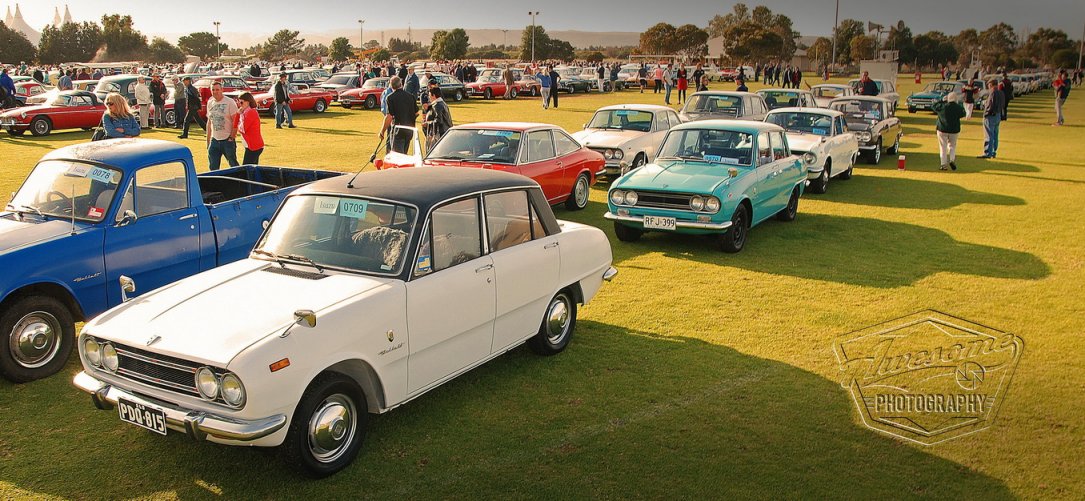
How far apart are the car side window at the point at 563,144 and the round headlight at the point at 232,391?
8.84 metres

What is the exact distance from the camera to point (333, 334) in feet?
15.2

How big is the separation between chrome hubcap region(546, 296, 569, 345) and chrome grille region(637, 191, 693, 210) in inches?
149

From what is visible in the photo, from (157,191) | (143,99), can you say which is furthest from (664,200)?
(143,99)

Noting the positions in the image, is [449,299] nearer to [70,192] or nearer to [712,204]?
[70,192]

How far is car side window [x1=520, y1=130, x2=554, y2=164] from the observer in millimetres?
11953

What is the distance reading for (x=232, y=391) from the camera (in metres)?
4.36

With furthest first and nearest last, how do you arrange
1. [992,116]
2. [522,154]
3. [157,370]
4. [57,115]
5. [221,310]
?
[57,115] → [992,116] → [522,154] → [221,310] → [157,370]

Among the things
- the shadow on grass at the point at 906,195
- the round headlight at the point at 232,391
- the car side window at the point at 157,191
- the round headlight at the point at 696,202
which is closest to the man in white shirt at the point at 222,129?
the car side window at the point at 157,191

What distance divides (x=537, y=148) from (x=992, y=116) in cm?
1398

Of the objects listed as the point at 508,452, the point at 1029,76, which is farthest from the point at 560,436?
the point at 1029,76

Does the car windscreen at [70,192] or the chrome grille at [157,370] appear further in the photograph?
the car windscreen at [70,192]

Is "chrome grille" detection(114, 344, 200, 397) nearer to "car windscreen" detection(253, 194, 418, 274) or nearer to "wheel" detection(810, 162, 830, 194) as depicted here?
"car windscreen" detection(253, 194, 418, 274)

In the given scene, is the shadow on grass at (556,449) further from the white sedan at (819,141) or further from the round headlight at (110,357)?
the white sedan at (819,141)

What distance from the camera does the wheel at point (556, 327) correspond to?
668 cm
